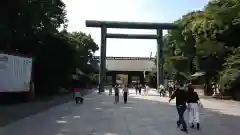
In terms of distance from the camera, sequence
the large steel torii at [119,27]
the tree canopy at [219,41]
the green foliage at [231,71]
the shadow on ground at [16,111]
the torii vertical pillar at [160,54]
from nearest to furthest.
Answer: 1. the shadow on ground at [16,111]
2. the green foliage at [231,71]
3. the tree canopy at [219,41]
4. the large steel torii at [119,27]
5. the torii vertical pillar at [160,54]

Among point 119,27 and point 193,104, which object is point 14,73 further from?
point 119,27

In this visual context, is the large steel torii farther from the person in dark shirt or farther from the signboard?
the person in dark shirt

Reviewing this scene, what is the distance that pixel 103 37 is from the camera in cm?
5400

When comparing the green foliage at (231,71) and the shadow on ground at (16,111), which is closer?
the shadow on ground at (16,111)

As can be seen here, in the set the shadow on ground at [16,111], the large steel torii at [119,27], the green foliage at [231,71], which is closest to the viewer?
the shadow on ground at [16,111]

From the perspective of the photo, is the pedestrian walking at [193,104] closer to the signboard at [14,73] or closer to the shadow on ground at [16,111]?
the shadow on ground at [16,111]

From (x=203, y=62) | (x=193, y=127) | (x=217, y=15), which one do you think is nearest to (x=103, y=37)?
(x=203, y=62)

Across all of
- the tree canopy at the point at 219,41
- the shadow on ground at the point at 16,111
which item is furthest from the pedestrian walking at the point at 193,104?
the tree canopy at the point at 219,41

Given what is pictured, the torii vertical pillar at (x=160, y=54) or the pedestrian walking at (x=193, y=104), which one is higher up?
the torii vertical pillar at (x=160, y=54)

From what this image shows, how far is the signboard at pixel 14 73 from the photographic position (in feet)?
76.8

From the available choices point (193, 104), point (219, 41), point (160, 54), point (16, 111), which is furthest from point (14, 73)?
point (160, 54)

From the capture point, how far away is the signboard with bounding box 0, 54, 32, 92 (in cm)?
2341

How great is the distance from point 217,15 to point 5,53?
71.0 ft

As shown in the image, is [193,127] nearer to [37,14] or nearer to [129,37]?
[37,14]
